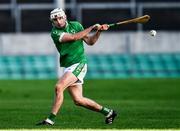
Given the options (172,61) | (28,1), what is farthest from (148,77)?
(28,1)

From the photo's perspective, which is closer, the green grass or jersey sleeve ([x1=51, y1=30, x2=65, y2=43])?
jersey sleeve ([x1=51, y1=30, x2=65, y2=43])

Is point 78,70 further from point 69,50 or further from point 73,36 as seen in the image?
point 73,36

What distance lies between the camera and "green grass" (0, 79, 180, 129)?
18.1 m

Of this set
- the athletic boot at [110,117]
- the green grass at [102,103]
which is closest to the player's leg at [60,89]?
the green grass at [102,103]

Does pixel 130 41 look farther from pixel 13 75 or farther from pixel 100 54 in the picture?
pixel 13 75

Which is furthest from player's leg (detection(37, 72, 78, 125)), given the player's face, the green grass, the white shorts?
the player's face

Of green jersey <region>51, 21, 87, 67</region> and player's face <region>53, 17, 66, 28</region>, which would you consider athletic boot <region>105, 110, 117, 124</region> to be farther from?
player's face <region>53, 17, 66, 28</region>

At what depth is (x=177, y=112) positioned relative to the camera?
71.0 ft

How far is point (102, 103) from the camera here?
26.1 meters

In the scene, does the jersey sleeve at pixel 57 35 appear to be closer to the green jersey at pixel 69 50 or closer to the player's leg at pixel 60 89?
the green jersey at pixel 69 50

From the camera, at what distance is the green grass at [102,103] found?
1809 cm

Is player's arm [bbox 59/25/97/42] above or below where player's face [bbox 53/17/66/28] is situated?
below

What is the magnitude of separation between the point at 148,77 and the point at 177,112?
17.7 m

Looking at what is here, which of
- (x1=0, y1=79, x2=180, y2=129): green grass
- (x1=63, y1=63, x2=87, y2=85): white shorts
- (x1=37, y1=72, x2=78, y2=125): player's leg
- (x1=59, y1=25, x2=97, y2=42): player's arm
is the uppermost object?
(x1=59, y1=25, x2=97, y2=42): player's arm
